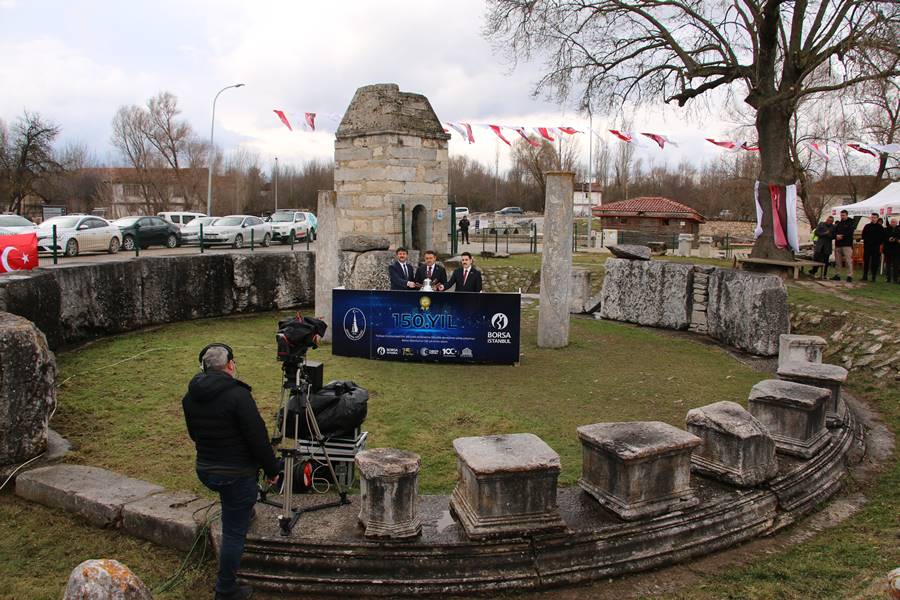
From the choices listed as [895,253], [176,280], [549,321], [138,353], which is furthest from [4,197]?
[895,253]

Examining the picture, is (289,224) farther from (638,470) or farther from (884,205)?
(638,470)

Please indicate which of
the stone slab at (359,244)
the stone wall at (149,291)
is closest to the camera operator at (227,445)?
the stone wall at (149,291)

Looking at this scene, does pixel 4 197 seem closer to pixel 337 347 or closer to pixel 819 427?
pixel 337 347

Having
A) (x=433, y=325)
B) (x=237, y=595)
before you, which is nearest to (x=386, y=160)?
(x=433, y=325)

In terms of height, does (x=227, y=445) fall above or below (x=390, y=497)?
above

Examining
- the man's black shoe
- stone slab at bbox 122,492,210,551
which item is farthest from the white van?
the man's black shoe

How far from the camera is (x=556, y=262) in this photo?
406 inches

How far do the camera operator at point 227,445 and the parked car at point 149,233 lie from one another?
813 inches

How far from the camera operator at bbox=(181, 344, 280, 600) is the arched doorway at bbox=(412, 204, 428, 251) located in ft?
49.4

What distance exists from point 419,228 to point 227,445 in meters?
15.4

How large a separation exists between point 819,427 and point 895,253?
11.2 m

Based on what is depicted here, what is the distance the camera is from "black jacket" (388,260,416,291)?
33.8ft

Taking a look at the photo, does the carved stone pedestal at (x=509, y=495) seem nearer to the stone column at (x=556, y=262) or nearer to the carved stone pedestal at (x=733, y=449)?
the carved stone pedestal at (x=733, y=449)

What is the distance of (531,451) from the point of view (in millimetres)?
4422
